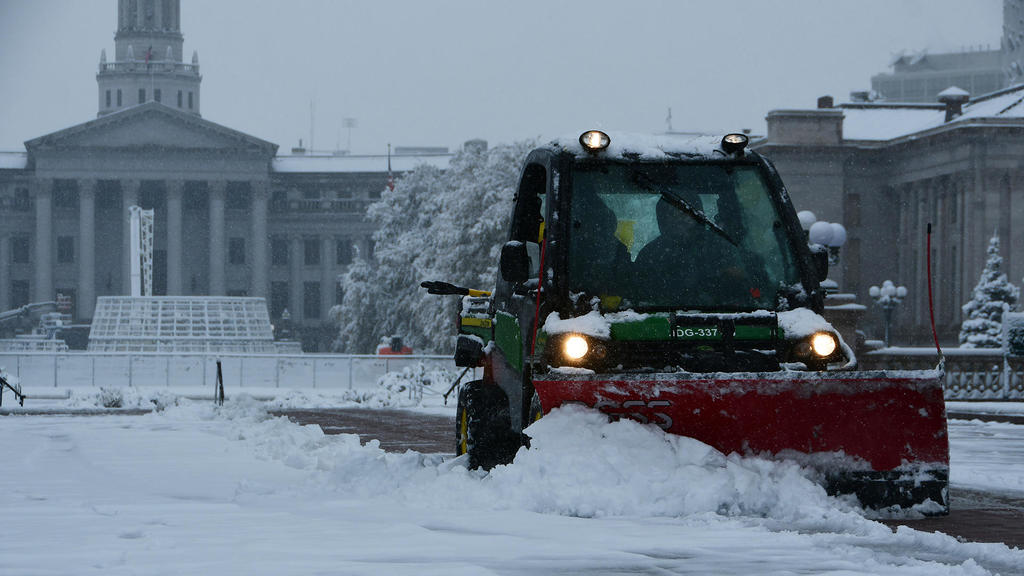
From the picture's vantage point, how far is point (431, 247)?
64.9m

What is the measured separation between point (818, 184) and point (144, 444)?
6413 cm

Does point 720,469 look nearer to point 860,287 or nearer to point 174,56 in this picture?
point 860,287

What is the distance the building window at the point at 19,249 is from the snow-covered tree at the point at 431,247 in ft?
170

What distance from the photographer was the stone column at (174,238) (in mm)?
115375

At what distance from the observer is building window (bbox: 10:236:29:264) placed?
382ft

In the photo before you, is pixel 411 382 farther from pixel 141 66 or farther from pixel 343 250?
pixel 141 66

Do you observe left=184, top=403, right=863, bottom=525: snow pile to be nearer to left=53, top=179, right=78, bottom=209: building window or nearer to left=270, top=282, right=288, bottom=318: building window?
left=53, top=179, right=78, bottom=209: building window

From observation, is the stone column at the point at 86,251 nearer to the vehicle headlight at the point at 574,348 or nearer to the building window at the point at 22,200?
the building window at the point at 22,200

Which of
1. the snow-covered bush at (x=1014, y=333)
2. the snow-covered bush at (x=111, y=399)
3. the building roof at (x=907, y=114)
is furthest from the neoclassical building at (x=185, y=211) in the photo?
the snow-covered bush at (x=1014, y=333)

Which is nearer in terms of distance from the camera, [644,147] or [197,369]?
[644,147]

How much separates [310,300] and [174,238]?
12269 millimetres

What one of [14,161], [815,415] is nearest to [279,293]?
[14,161]

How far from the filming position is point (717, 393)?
8.98m

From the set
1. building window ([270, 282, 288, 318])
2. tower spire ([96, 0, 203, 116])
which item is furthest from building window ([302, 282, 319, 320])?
tower spire ([96, 0, 203, 116])
